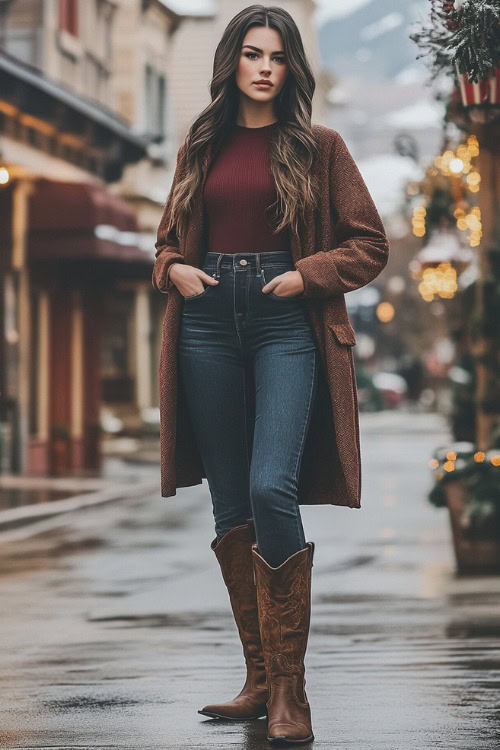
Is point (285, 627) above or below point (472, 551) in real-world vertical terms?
above

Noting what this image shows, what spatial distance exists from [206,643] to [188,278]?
2.76 metres

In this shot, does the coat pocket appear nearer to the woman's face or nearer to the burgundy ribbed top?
the burgundy ribbed top

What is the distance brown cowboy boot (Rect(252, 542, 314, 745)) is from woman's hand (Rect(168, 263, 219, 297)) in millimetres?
800

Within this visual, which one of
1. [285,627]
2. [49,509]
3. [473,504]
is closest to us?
[285,627]

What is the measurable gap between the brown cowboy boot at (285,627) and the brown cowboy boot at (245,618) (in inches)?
8.7

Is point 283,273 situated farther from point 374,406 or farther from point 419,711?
point 374,406

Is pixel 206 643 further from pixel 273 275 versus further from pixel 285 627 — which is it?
pixel 273 275

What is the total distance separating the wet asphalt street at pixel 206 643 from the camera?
5086 millimetres

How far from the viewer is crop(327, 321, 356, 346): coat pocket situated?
16.3ft

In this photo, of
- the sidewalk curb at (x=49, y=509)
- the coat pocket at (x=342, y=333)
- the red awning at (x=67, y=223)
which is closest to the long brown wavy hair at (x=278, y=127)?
the coat pocket at (x=342, y=333)

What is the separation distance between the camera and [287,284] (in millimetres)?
4938

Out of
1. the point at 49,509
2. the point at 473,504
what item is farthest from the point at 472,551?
the point at 49,509

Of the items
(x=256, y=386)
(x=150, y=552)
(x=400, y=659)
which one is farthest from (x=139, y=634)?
(x=150, y=552)

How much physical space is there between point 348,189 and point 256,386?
0.65 m
